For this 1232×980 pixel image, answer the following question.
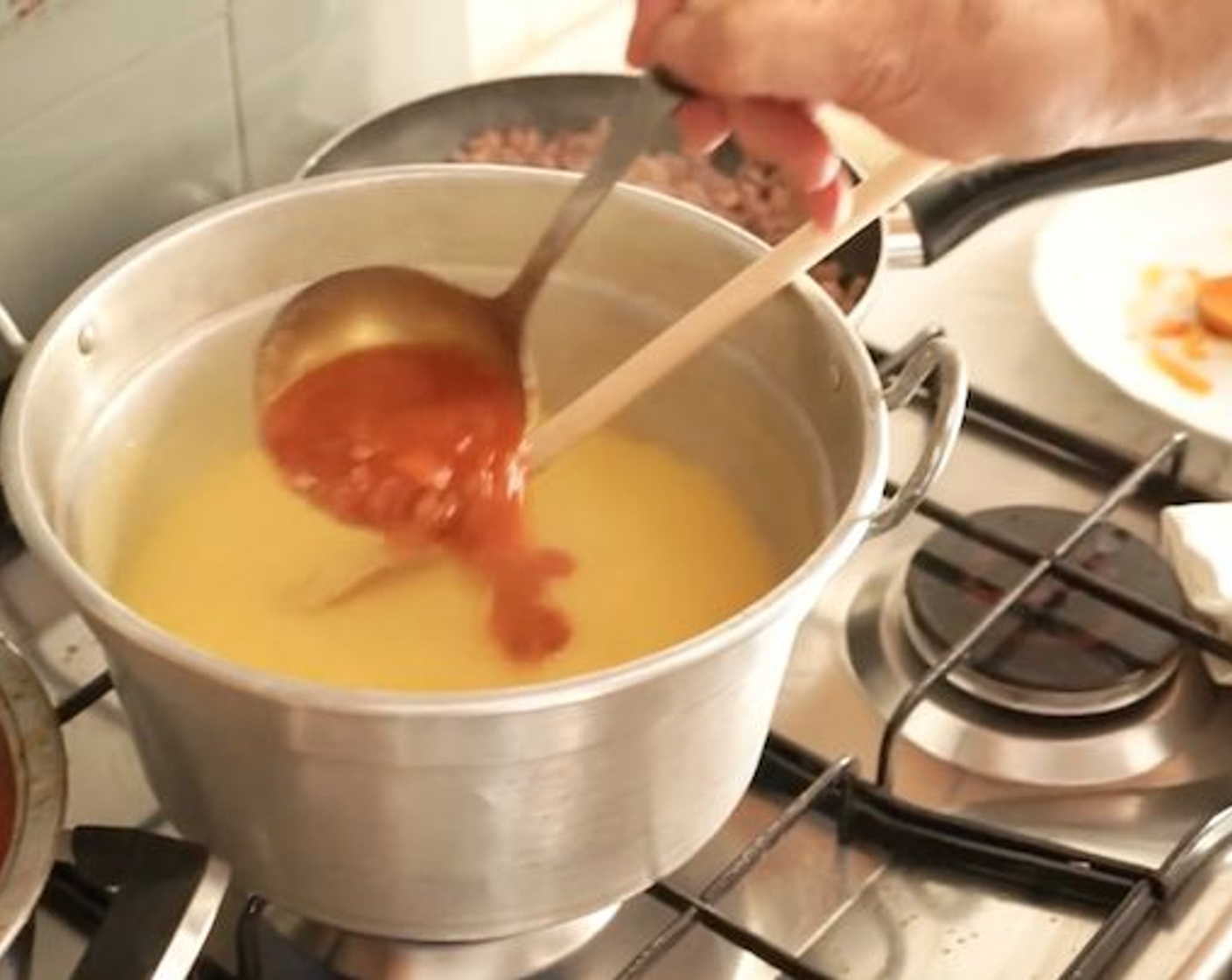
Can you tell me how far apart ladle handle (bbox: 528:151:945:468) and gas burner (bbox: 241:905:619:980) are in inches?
6.5

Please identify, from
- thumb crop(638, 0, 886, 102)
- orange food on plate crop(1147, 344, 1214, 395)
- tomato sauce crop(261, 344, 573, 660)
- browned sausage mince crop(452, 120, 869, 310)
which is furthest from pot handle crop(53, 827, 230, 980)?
orange food on plate crop(1147, 344, 1214, 395)

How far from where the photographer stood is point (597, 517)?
0.73m

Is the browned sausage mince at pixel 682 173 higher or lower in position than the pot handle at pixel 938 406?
lower

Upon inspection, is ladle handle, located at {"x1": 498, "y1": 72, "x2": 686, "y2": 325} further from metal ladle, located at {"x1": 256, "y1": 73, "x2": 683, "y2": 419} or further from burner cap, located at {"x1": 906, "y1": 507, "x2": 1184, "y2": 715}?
burner cap, located at {"x1": 906, "y1": 507, "x2": 1184, "y2": 715}

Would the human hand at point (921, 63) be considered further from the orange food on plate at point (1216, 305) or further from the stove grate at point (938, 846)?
the orange food on plate at point (1216, 305)

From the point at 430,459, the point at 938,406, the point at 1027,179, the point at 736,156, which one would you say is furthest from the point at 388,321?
the point at 1027,179

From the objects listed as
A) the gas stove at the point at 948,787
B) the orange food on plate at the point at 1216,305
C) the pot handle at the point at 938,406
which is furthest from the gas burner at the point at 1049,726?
the orange food on plate at the point at 1216,305

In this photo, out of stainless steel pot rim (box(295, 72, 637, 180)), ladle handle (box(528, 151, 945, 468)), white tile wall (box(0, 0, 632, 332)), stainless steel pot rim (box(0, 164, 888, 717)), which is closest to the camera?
stainless steel pot rim (box(0, 164, 888, 717))

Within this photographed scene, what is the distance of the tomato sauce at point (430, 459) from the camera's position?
66 cm

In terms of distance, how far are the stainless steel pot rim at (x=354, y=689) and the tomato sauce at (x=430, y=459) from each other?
0.07m

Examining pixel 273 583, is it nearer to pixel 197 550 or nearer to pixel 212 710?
pixel 197 550

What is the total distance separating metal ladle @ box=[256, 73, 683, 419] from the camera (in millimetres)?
689

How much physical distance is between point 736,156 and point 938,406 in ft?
1.00

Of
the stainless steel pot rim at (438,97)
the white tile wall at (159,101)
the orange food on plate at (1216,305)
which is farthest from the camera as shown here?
the orange food on plate at (1216,305)
